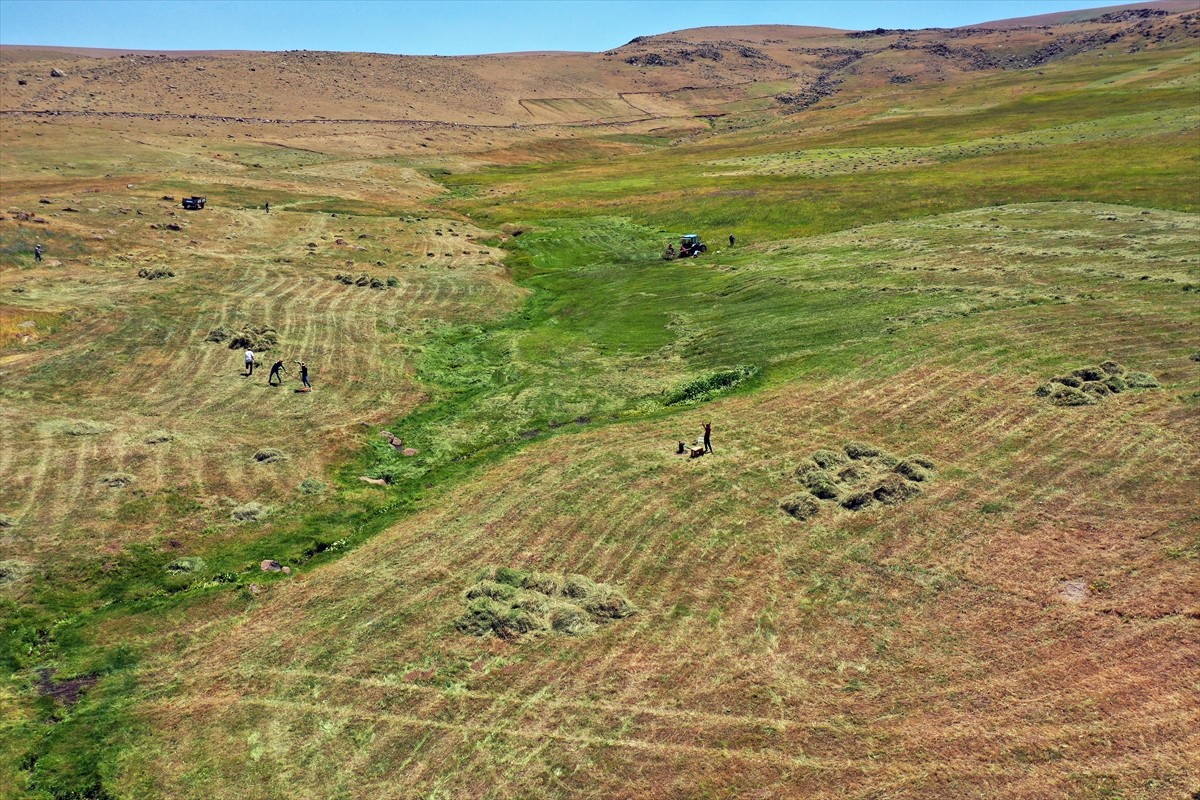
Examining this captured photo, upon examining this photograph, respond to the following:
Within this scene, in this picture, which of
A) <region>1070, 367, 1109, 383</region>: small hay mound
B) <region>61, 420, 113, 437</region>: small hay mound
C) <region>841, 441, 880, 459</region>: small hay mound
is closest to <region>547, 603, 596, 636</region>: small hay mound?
<region>841, 441, 880, 459</region>: small hay mound

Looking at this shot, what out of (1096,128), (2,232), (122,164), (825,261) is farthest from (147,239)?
(1096,128)

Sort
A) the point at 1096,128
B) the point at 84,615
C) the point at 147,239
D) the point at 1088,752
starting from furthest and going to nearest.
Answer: the point at 1096,128 < the point at 147,239 < the point at 84,615 < the point at 1088,752

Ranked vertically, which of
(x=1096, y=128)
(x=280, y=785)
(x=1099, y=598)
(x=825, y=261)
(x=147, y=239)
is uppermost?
(x=1096, y=128)

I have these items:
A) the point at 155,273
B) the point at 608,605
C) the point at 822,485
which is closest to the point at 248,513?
the point at 608,605

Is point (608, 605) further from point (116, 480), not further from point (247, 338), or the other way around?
point (247, 338)

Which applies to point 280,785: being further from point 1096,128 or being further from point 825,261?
point 1096,128

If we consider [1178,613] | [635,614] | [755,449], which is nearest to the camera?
[1178,613]

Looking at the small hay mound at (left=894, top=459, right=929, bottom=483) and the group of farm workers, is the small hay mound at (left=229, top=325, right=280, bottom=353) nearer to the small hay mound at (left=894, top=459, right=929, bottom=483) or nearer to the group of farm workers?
the group of farm workers
